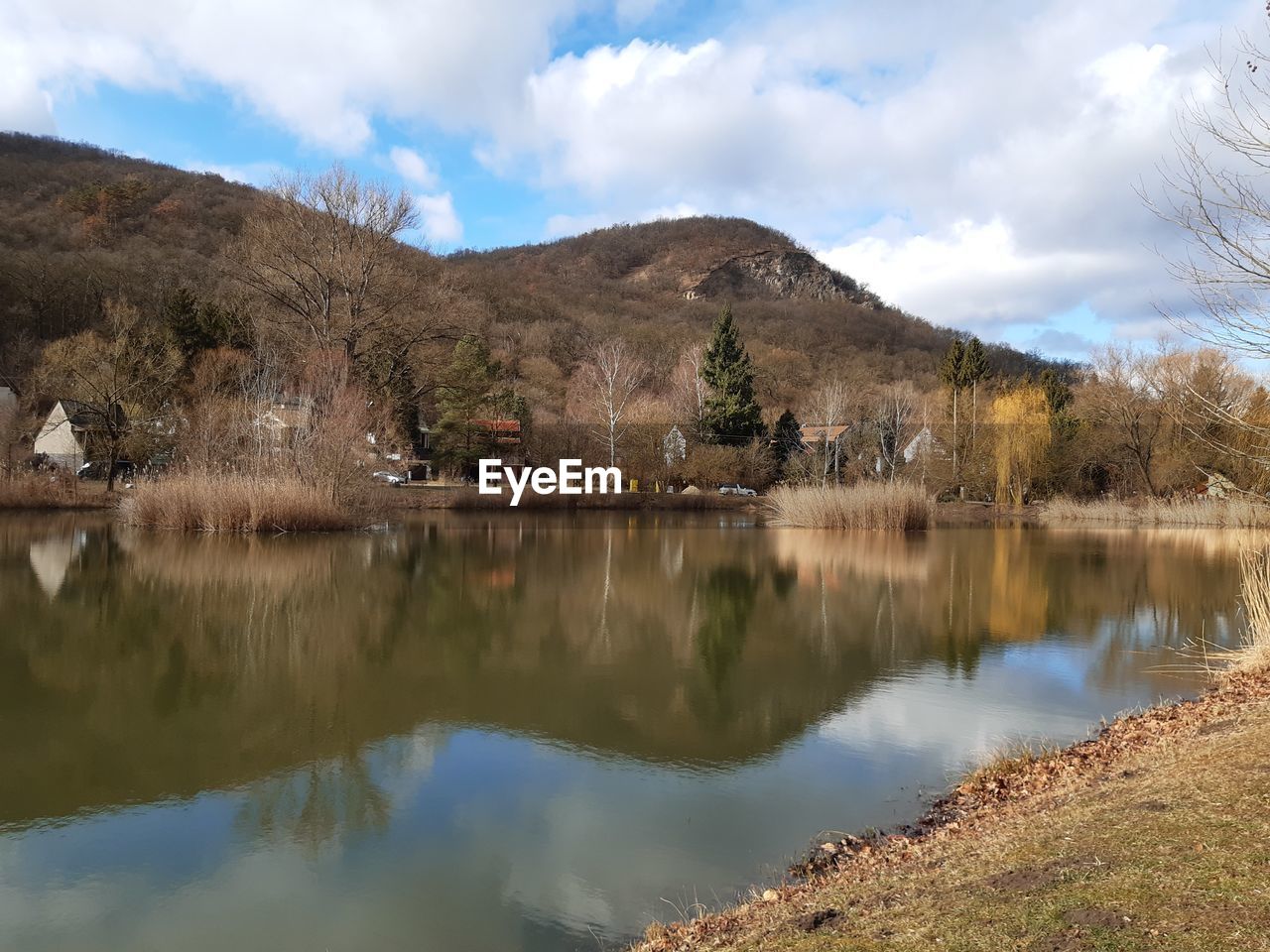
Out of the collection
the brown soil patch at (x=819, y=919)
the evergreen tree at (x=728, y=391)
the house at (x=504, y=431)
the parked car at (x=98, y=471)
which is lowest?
the brown soil patch at (x=819, y=919)

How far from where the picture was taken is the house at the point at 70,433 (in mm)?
32750

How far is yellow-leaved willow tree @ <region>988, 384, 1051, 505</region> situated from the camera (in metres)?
40.8

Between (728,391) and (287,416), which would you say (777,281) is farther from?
(287,416)

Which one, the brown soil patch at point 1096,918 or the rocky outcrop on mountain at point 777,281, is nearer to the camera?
the brown soil patch at point 1096,918

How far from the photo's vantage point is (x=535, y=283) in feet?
349

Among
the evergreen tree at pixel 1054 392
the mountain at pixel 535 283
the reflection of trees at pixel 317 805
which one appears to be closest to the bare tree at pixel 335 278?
the mountain at pixel 535 283

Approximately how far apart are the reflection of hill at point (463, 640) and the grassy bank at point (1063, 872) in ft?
8.61

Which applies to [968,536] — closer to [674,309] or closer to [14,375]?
[14,375]

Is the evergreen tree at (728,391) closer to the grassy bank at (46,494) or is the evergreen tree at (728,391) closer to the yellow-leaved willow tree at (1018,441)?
the yellow-leaved willow tree at (1018,441)

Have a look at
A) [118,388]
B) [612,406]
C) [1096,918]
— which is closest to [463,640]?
[1096,918]

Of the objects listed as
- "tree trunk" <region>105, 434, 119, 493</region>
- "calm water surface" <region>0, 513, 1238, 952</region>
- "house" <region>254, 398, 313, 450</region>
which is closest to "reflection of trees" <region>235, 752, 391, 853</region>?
"calm water surface" <region>0, 513, 1238, 952</region>

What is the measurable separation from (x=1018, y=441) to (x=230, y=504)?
33.6m

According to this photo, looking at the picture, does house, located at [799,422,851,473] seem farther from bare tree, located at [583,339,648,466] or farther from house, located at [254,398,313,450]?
house, located at [254,398,313,450]

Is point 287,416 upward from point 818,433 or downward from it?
downward
